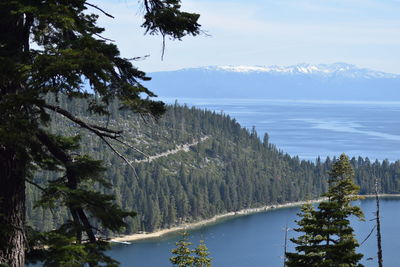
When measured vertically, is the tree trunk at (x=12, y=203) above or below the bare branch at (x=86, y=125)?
below

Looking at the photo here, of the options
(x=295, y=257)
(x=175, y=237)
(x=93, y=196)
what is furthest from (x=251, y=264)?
(x=93, y=196)

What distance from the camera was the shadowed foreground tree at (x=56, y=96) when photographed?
8.63 m

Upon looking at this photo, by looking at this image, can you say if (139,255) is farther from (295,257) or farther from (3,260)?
(3,260)

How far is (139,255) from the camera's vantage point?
122812 mm

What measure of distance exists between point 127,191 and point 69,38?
169402 mm

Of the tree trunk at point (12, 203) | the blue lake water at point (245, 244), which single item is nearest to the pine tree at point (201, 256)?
the tree trunk at point (12, 203)

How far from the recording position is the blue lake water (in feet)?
378

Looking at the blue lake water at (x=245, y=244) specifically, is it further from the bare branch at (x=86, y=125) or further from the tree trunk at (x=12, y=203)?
the tree trunk at (x=12, y=203)

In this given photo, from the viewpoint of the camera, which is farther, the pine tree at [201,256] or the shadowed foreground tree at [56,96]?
the pine tree at [201,256]

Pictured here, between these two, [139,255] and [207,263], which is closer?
[207,263]

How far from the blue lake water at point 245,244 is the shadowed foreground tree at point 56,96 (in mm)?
103502

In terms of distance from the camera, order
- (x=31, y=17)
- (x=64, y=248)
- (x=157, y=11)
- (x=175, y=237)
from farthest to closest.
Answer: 1. (x=175, y=237)
2. (x=157, y=11)
3. (x=31, y=17)
4. (x=64, y=248)

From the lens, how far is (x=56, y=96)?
9336 mm

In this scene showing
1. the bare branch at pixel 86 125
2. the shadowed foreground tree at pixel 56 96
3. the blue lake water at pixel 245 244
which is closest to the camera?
the shadowed foreground tree at pixel 56 96
